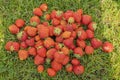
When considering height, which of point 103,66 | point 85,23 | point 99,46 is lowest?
point 103,66

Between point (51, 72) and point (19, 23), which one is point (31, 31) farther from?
point (51, 72)

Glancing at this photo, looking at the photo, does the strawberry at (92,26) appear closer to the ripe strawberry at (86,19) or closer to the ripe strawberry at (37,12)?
the ripe strawberry at (86,19)

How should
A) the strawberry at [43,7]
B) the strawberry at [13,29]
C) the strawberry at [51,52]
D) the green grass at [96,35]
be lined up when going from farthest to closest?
1. the strawberry at [43,7]
2. the strawberry at [13,29]
3. the green grass at [96,35]
4. the strawberry at [51,52]

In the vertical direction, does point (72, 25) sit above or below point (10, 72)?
above

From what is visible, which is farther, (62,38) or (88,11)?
(88,11)

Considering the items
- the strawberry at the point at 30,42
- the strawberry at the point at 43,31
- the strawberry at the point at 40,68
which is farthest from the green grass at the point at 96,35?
the strawberry at the point at 43,31

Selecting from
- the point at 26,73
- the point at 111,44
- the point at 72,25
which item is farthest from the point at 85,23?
the point at 26,73

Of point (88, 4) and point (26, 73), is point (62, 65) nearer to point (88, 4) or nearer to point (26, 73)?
point (26, 73)
